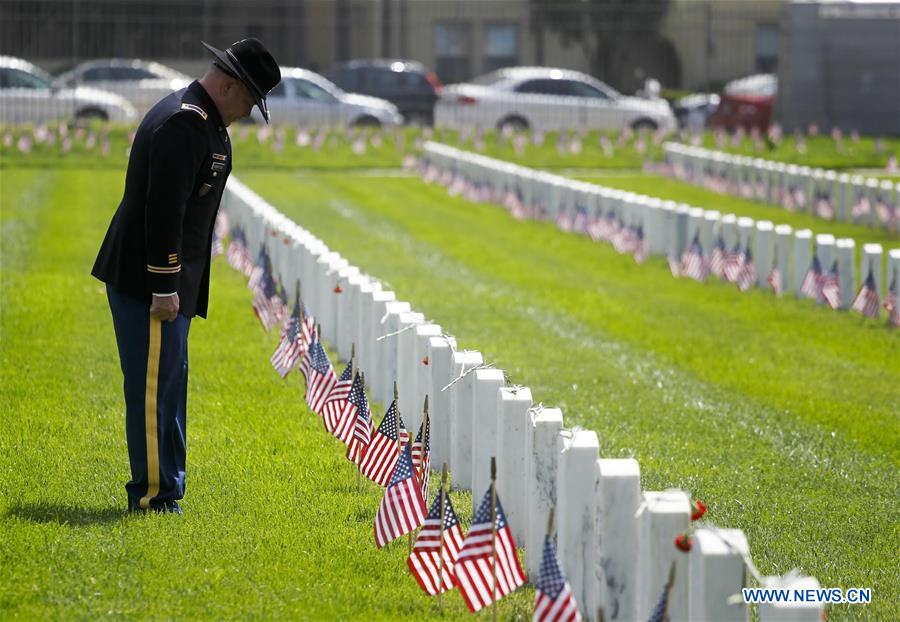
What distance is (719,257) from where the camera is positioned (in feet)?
46.7

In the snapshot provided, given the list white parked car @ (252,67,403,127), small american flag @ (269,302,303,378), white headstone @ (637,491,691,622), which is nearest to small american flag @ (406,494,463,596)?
white headstone @ (637,491,691,622)

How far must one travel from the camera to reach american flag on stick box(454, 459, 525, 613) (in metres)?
5.15

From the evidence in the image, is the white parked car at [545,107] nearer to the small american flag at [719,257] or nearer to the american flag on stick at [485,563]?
the small american flag at [719,257]

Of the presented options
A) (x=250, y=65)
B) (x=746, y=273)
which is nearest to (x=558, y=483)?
(x=250, y=65)

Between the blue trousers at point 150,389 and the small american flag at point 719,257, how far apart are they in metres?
8.49

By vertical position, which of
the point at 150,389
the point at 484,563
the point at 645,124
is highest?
the point at 645,124

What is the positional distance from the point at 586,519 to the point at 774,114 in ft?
100

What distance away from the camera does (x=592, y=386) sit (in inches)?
386

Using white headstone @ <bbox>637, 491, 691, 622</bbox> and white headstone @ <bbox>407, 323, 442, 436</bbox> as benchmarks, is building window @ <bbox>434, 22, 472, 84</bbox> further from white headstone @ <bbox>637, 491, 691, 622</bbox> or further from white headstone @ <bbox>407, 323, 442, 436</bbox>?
white headstone @ <bbox>637, 491, 691, 622</bbox>

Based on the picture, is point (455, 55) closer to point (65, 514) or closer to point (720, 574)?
point (65, 514)

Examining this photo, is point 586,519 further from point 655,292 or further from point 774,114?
point 774,114

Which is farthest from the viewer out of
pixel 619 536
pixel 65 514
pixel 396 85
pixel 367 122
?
pixel 396 85

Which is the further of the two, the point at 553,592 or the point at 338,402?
the point at 338,402

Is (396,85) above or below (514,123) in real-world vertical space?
above
